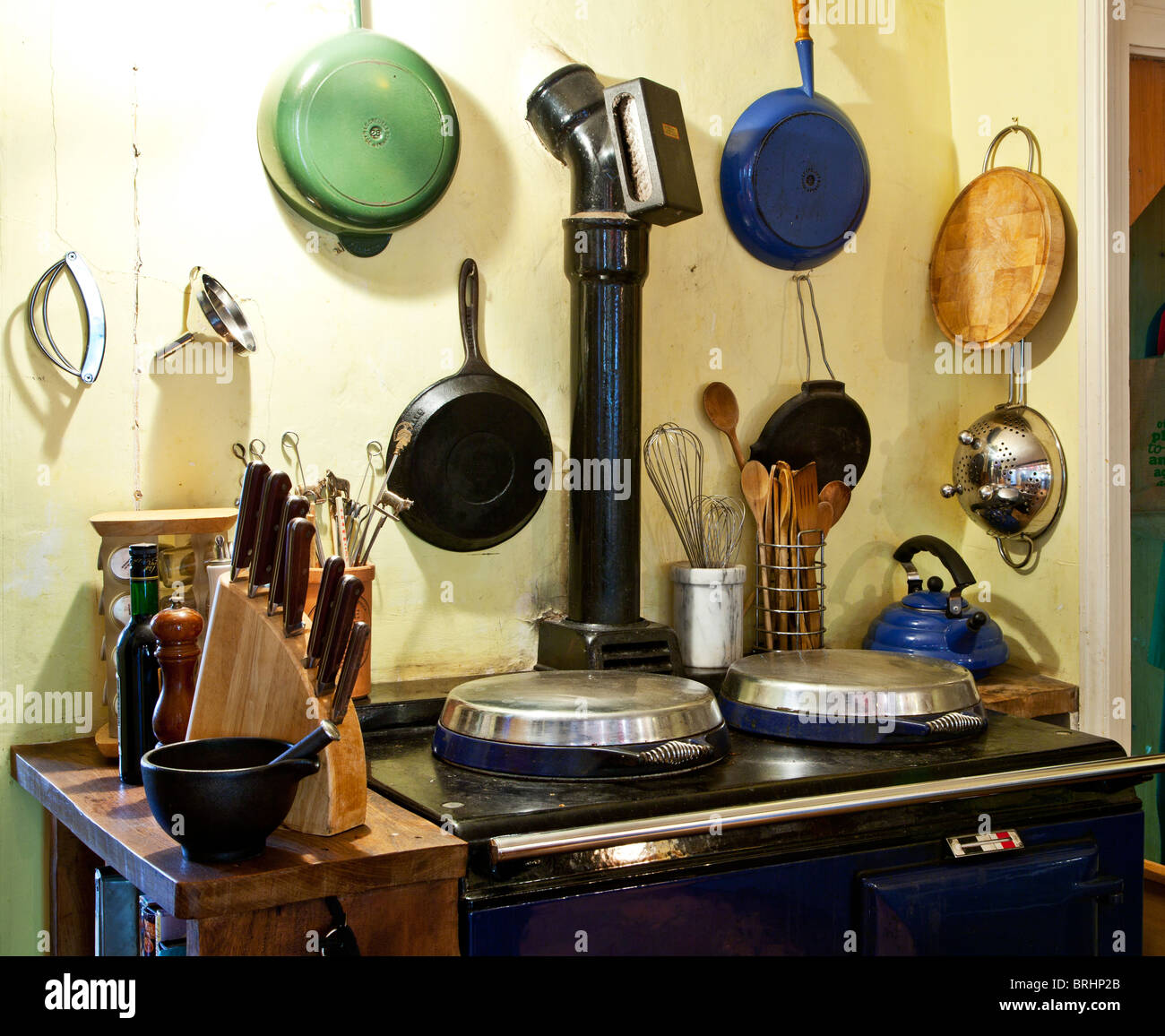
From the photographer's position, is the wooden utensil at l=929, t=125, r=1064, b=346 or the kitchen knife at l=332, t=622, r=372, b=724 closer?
the kitchen knife at l=332, t=622, r=372, b=724

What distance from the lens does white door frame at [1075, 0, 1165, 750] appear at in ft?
7.54

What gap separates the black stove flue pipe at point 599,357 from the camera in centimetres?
206

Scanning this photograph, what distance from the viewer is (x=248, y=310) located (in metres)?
1.95

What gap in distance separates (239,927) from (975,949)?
100cm

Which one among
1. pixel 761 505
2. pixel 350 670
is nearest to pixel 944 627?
pixel 761 505

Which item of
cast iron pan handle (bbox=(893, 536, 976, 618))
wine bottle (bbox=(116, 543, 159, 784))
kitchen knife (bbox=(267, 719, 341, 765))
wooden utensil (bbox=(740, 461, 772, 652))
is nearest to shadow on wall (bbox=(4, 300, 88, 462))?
wine bottle (bbox=(116, 543, 159, 784))

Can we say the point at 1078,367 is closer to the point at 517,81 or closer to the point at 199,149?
the point at 517,81

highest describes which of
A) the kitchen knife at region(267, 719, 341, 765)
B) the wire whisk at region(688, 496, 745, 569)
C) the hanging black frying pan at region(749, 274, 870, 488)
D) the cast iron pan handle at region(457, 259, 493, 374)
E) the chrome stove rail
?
the cast iron pan handle at region(457, 259, 493, 374)

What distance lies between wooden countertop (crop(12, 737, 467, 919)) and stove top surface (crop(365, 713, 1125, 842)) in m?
0.05

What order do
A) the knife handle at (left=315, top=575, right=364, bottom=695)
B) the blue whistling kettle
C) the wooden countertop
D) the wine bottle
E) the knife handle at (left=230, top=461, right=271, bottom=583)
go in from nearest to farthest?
the wooden countertop → the knife handle at (left=315, top=575, right=364, bottom=695) → the knife handle at (left=230, top=461, right=271, bottom=583) → the wine bottle → the blue whistling kettle

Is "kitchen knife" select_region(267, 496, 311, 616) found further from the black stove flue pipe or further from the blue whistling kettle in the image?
the blue whistling kettle

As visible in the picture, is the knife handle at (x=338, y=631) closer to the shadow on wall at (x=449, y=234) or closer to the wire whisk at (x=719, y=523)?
the shadow on wall at (x=449, y=234)

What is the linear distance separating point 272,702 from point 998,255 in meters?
1.80
